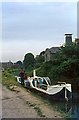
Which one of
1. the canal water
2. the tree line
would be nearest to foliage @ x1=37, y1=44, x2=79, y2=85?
the tree line

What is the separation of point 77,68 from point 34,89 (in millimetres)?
6031

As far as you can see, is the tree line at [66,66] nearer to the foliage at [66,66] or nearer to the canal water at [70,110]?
the foliage at [66,66]

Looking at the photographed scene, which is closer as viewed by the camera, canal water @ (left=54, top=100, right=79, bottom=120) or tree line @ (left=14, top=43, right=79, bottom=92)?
canal water @ (left=54, top=100, right=79, bottom=120)

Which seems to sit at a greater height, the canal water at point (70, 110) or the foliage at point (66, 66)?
the foliage at point (66, 66)

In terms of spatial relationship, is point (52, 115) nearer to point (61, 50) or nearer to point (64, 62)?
point (64, 62)

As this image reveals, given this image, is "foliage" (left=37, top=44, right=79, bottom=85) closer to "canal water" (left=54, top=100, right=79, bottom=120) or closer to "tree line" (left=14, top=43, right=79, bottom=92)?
"tree line" (left=14, top=43, right=79, bottom=92)

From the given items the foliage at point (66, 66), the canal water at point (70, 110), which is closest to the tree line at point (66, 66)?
the foliage at point (66, 66)

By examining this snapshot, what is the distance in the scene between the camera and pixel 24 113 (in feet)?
39.4

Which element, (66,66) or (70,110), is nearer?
(70,110)

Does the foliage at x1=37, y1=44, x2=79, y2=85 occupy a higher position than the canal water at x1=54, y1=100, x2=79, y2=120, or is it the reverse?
the foliage at x1=37, y1=44, x2=79, y2=85

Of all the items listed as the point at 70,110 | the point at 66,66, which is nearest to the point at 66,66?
the point at 66,66

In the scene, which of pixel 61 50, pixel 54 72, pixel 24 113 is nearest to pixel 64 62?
pixel 54 72

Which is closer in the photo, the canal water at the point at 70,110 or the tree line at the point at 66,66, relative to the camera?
the canal water at the point at 70,110

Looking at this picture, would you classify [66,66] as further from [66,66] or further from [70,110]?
[70,110]
